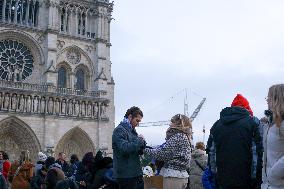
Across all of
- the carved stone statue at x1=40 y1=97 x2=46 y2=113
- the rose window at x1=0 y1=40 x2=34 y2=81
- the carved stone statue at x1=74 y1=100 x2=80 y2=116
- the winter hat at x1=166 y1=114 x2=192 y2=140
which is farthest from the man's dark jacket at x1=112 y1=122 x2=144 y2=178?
the rose window at x1=0 y1=40 x2=34 y2=81

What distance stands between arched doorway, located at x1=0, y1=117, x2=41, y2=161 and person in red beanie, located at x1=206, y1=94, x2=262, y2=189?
2242 centimetres

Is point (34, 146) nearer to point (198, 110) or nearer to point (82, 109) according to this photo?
point (82, 109)

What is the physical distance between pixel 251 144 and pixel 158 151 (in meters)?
1.63

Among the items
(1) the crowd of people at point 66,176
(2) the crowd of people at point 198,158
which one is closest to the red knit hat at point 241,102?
(2) the crowd of people at point 198,158

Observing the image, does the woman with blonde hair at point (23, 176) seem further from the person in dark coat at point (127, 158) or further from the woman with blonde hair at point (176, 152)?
Result: the woman with blonde hair at point (176, 152)

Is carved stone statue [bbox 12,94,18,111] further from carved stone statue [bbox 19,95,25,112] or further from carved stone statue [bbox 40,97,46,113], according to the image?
carved stone statue [bbox 40,97,46,113]

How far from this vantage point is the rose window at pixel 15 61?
86.4 ft

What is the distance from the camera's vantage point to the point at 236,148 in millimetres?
4137

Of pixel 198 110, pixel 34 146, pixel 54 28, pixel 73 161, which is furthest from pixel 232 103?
pixel 198 110

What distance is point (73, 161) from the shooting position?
425 inches

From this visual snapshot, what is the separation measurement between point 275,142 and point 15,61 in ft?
82.8

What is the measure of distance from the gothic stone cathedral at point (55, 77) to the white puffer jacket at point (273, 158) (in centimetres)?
2291

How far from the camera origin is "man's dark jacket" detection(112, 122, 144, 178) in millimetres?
5465

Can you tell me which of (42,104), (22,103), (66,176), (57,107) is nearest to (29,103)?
(22,103)
